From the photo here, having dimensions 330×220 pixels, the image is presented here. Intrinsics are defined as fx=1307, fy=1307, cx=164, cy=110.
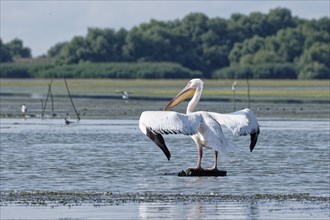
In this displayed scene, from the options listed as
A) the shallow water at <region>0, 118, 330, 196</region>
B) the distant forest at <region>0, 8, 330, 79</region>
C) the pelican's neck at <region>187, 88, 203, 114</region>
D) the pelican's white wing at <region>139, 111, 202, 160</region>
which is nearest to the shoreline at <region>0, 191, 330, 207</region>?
the shallow water at <region>0, 118, 330, 196</region>

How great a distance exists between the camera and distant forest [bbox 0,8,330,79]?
269 feet

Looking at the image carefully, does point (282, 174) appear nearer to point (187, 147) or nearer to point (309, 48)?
point (187, 147)

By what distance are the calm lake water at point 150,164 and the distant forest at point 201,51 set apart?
53.1m

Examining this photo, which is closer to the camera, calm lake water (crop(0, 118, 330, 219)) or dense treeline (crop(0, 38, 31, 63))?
calm lake water (crop(0, 118, 330, 219))

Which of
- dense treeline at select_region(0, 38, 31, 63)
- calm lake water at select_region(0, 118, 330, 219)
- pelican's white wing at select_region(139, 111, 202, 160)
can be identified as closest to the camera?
pelican's white wing at select_region(139, 111, 202, 160)

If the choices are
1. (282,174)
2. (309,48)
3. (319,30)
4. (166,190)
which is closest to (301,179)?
(282,174)

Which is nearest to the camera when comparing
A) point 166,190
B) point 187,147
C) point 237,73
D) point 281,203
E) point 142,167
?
point 281,203

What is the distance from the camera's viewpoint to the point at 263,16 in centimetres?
10425

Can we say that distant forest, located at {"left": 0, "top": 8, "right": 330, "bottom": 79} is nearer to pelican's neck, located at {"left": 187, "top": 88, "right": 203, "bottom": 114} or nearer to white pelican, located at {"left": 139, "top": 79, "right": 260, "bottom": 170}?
pelican's neck, located at {"left": 187, "top": 88, "right": 203, "bottom": 114}

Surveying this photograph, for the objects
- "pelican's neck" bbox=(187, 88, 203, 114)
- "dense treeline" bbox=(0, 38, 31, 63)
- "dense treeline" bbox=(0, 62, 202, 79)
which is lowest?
"dense treeline" bbox=(0, 62, 202, 79)

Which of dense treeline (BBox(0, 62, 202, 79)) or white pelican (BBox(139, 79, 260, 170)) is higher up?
white pelican (BBox(139, 79, 260, 170))

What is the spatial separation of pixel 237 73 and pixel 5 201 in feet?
227

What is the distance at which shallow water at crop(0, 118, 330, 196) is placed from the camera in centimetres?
1653

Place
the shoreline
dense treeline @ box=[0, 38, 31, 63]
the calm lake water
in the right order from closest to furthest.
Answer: the shoreline
the calm lake water
dense treeline @ box=[0, 38, 31, 63]
